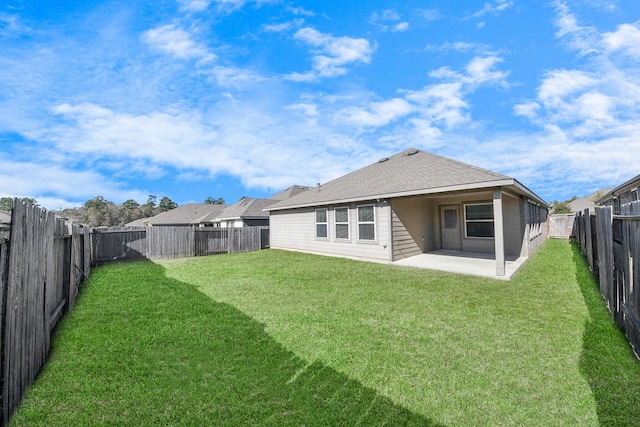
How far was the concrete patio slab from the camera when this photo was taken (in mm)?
7868

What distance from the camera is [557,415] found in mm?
2252

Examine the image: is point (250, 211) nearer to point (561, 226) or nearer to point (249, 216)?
point (249, 216)

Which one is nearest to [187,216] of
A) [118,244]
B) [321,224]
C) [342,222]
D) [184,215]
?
[184,215]

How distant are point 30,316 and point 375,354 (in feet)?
12.3

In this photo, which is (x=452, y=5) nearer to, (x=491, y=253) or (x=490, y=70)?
(x=490, y=70)

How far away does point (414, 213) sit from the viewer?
444 inches

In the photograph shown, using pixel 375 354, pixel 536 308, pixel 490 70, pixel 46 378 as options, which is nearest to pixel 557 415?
pixel 375 354

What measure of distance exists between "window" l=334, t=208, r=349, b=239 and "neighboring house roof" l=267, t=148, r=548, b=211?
0.53 meters

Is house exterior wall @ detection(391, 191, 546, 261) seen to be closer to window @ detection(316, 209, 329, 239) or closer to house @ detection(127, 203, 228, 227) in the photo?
window @ detection(316, 209, 329, 239)

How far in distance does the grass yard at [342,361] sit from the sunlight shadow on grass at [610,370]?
1 centimetres

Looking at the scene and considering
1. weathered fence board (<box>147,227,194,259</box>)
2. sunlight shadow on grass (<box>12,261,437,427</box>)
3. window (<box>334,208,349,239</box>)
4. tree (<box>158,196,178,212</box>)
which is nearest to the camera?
sunlight shadow on grass (<box>12,261,437,427</box>)

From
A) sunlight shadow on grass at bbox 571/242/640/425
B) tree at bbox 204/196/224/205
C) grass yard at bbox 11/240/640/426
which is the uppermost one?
tree at bbox 204/196/224/205

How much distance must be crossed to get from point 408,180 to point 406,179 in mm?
213

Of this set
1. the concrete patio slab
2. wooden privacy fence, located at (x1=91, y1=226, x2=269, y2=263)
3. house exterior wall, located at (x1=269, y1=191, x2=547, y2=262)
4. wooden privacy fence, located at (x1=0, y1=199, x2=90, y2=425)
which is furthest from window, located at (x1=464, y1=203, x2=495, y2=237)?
wooden privacy fence, located at (x1=0, y1=199, x2=90, y2=425)
